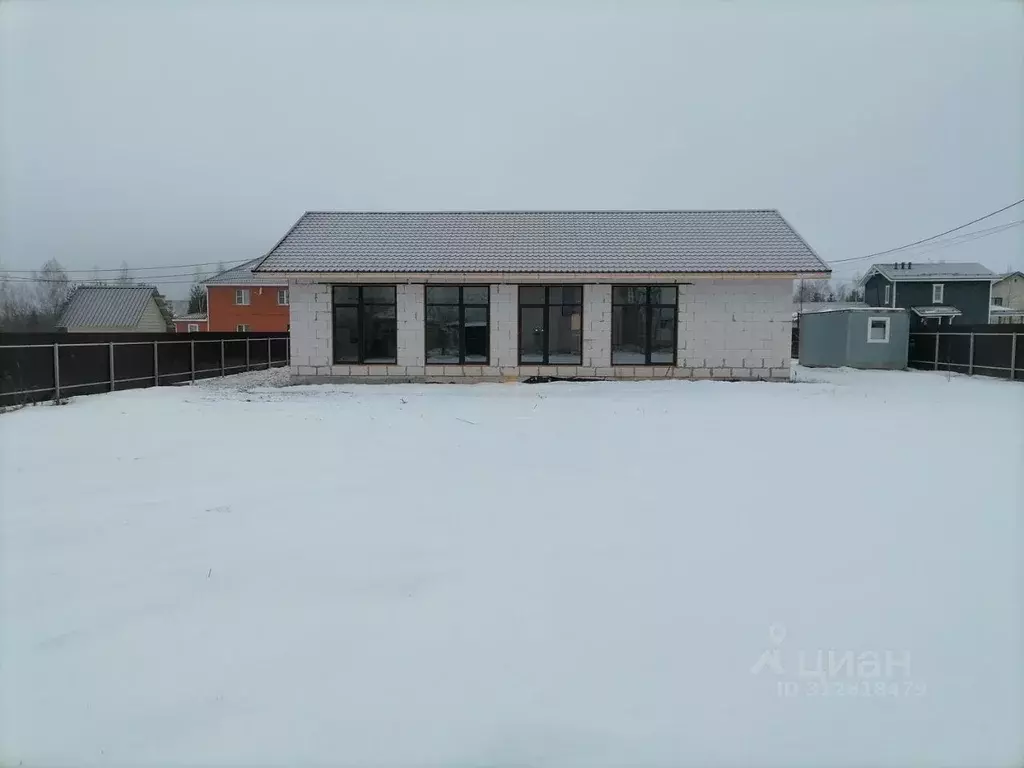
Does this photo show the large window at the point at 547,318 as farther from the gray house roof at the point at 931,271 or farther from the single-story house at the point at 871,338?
the gray house roof at the point at 931,271

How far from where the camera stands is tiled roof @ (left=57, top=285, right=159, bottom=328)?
43.3 meters

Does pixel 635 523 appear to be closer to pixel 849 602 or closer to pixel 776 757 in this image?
pixel 849 602

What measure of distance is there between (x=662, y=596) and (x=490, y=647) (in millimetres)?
1212

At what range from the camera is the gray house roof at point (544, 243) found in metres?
16.9

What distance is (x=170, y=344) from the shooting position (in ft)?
57.3

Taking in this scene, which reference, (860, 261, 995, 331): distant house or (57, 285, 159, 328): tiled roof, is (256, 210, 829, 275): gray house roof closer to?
(860, 261, 995, 331): distant house

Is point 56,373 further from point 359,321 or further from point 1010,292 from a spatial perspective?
point 1010,292

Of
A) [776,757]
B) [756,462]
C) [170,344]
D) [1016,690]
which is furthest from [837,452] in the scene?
[170,344]

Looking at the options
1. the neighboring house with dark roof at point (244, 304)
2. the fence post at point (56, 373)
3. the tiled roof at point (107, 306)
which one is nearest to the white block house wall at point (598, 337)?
the fence post at point (56, 373)

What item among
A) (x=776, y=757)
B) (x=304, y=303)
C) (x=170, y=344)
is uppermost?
(x=304, y=303)

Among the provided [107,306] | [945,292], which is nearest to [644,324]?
[945,292]

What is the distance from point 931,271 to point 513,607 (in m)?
43.2

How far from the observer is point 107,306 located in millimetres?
44094

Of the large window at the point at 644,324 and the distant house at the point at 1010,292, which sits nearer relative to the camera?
the large window at the point at 644,324
